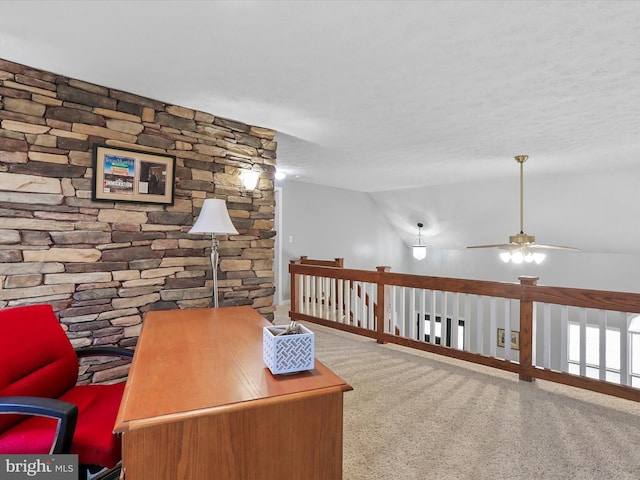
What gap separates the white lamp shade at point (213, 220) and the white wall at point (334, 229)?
11.0 ft

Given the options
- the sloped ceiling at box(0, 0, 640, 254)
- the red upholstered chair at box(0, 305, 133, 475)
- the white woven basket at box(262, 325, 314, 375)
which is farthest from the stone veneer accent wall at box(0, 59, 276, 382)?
the white woven basket at box(262, 325, 314, 375)

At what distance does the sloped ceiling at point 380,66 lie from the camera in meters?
1.79

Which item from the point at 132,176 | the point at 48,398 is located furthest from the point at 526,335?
the point at 132,176

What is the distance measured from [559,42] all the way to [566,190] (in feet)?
15.0

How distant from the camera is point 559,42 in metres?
1.99

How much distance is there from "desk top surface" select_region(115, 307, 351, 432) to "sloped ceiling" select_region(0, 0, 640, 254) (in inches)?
62.2

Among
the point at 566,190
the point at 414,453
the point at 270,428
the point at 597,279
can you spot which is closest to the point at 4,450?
the point at 270,428

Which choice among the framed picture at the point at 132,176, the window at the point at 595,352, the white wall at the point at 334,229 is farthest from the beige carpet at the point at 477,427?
the window at the point at 595,352

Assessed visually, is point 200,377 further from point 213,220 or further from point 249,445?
point 213,220

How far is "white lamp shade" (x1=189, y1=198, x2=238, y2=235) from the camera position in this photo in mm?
2729

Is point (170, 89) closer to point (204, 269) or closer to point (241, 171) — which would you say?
point (241, 171)

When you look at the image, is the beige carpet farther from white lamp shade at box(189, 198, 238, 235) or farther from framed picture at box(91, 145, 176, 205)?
framed picture at box(91, 145, 176, 205)

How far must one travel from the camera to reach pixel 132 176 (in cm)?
283

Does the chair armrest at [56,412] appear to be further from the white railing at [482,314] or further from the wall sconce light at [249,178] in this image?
the white railing at [482,314]
